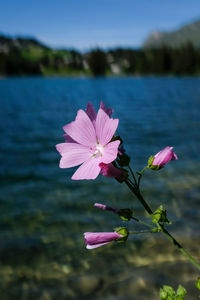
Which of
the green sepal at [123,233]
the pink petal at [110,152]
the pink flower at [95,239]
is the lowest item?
the green sepal at [123,233]

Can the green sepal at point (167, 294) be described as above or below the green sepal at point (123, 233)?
below

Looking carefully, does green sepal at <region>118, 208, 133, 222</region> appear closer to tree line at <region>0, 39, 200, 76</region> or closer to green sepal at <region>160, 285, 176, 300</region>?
green sepal at <region>160, 285, 176, 300</region>

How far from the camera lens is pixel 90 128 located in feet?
5.13

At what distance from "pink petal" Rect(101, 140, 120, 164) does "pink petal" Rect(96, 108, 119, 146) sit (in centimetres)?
4

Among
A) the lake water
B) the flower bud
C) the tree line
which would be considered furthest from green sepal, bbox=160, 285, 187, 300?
the tree line

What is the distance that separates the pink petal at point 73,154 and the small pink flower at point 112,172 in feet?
0.31

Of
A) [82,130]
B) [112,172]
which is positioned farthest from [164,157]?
[82,130]

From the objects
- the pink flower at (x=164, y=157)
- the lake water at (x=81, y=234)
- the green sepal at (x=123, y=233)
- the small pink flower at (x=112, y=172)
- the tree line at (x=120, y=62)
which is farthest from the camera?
the tree line at (x=120, y=62)

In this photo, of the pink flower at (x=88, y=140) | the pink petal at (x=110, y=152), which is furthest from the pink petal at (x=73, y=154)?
the pink petal at (x=110, y=152)

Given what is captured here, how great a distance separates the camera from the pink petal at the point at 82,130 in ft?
5.08

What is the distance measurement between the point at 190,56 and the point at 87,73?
53.2 meters

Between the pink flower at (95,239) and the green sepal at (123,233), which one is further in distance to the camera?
the green sepal at (123,233)

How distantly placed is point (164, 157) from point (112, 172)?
0.93 feet

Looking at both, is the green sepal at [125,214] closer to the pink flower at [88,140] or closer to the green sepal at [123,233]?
the green sepal at [123,233]
